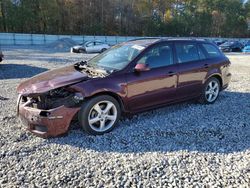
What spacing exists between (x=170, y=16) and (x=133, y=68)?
55748mm

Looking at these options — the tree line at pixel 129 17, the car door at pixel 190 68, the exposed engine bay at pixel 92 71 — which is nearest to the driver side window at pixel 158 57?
the car door at pixel 190 68

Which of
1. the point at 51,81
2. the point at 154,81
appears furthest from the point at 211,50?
the point at 51,81

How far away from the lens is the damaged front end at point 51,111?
14.1 ft

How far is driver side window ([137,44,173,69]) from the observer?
528 cm

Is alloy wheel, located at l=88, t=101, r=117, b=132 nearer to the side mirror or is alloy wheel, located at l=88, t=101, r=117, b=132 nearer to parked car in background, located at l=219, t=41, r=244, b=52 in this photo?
the side mirror

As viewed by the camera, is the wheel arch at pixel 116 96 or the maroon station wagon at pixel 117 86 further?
the wheel arch at pixel 116 96

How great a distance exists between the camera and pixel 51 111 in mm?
4262

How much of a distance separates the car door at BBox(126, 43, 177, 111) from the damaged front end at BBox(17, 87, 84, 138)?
105cm

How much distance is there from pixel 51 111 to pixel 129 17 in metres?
50.4

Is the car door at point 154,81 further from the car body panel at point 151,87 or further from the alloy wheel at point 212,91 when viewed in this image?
the alloy wheel at point 212,91

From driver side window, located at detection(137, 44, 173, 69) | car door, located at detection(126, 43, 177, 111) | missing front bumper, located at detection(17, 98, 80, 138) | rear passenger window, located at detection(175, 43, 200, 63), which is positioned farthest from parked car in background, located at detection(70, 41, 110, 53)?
missing front bumper, located at detection(17, 98, 80, 138)

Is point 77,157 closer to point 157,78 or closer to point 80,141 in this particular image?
point 80,141

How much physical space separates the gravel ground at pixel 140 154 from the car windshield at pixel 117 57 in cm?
110

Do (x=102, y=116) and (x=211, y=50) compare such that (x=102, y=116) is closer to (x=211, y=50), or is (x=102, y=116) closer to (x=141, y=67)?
(x=141, y=67)
